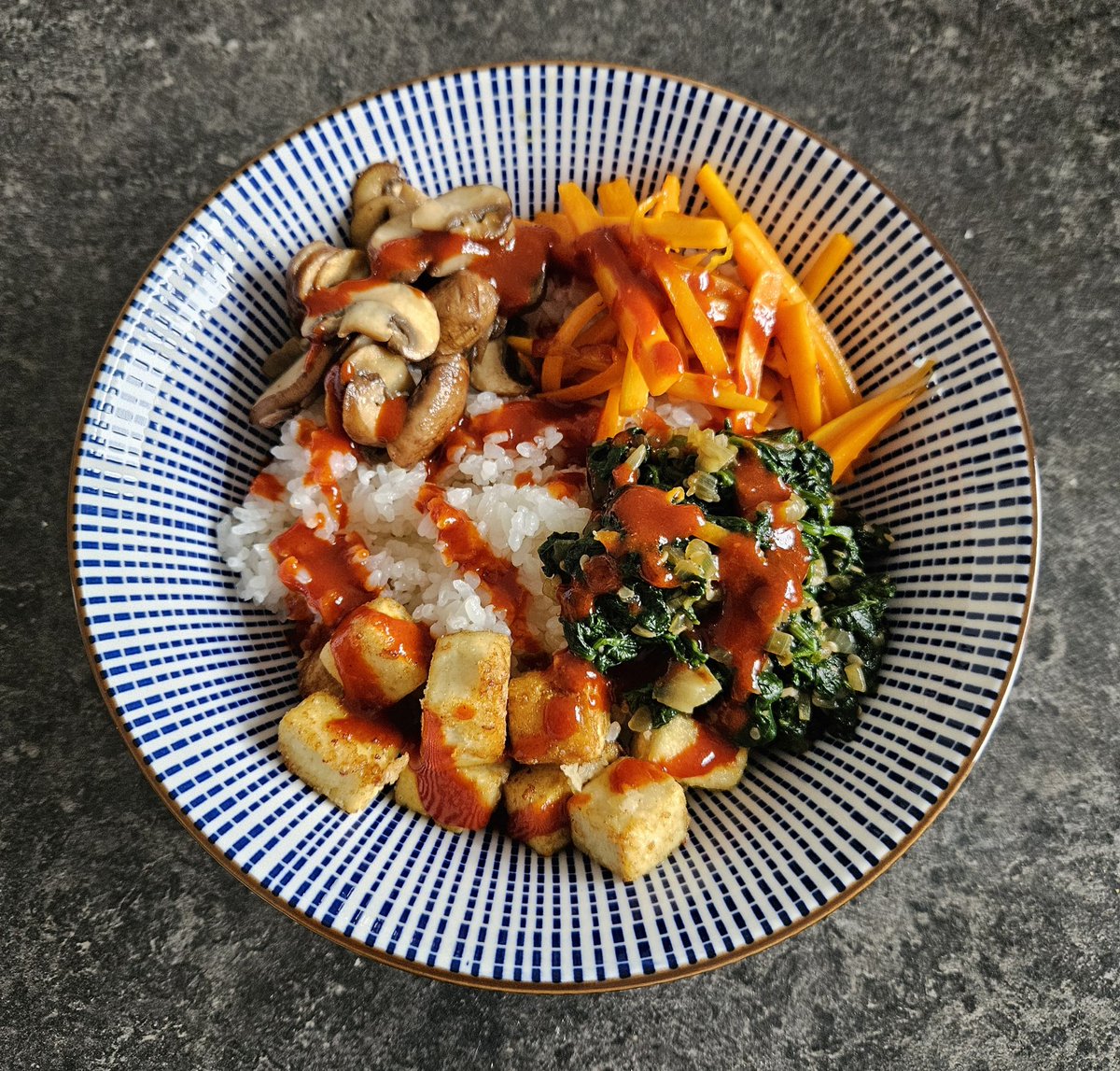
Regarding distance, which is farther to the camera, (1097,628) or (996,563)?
(1097,628)

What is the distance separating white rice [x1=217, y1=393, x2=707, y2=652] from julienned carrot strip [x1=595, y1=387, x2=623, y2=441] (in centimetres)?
19

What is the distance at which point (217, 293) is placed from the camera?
2762mm

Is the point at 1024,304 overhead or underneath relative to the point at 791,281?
overhead

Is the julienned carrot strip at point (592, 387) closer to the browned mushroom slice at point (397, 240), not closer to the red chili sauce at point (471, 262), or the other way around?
the red chili sauce at point (471, 262)

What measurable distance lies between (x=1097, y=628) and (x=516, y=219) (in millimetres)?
2619

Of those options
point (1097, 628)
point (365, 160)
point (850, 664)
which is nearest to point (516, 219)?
point (365, 160)

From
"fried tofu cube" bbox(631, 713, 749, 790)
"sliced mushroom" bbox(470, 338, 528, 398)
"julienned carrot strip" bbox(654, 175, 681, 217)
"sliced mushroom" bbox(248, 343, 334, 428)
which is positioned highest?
"julienned carrot strip" bbox(654, 175, 681, 217)

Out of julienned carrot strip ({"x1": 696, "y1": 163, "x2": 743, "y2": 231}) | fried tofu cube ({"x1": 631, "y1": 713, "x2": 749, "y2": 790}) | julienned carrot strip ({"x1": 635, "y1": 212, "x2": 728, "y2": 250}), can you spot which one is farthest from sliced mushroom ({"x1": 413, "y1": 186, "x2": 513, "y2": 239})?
fried tofu cube ({"x1": 631, "y1": 713, "x2": 749, "y2": 790})

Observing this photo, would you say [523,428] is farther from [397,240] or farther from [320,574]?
[320,574]

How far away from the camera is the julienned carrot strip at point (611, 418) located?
2.79 metres

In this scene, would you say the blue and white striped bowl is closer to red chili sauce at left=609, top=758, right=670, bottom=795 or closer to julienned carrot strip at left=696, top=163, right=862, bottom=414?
julienned carrot strip at left=696, top=163, right=862, bottom=414

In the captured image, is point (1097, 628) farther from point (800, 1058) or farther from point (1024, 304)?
point (800, 1058)

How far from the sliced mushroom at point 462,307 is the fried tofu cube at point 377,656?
0.87 meters

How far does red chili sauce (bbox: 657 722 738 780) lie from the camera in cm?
258
